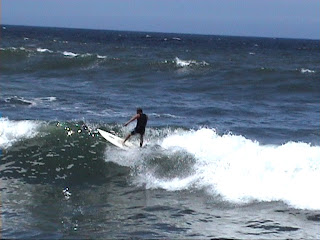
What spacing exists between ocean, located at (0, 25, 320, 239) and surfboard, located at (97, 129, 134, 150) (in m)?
0.20

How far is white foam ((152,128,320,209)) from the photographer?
1372cm

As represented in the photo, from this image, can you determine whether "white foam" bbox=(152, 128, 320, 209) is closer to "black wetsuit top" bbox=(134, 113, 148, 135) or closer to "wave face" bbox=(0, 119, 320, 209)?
"wave face" bbox=(0, 119, 320, 209)

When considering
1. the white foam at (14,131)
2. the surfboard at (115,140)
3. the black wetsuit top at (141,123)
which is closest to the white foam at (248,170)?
the black wetsuit top at (141,123)

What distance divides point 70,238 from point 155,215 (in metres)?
2.22

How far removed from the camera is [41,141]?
727 inches

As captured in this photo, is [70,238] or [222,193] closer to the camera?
[70,238]

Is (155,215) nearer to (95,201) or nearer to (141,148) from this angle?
(95,201)

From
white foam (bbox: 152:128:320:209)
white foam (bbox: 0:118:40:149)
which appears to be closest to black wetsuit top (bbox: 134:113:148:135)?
white foam (bbox: 152:128:320:209)

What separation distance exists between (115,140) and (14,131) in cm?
382

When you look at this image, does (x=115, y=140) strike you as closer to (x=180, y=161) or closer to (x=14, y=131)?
(x=180, y=161)

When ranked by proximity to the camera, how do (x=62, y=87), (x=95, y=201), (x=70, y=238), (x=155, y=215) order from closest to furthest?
(x=70, y=238)
(x=155, y=215)
(x=95, y=201)
(x=62, y=87)

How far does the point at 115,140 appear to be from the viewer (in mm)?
17891

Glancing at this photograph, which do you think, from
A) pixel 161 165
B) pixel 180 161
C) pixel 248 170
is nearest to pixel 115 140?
pixel 161 165

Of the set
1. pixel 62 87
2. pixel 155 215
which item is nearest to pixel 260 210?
pixel 155 215
